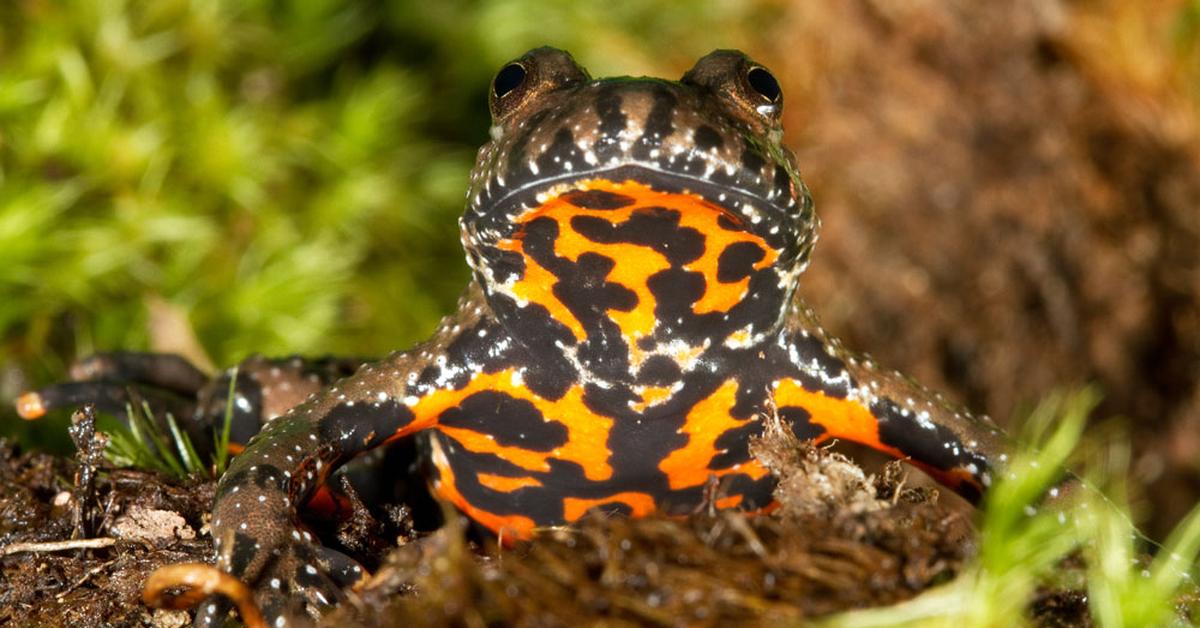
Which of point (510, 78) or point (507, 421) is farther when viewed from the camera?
point (507, 421)

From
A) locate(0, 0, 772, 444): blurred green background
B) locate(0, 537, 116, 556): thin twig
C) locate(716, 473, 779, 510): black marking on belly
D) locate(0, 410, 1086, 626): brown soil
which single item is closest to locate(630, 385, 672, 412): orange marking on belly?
locate(716, 473, 779, 510): black marking on belly

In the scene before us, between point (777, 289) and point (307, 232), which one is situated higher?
point (777, 289)

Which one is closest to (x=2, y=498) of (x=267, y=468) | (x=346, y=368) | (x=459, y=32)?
(x=267, y=468)

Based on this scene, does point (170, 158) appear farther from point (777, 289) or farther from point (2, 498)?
point (777, 289)

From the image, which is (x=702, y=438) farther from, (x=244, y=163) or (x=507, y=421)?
(x=244, y=163)

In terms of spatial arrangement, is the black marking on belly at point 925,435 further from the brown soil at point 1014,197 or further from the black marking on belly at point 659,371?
→ the brown soil at point 1014,197

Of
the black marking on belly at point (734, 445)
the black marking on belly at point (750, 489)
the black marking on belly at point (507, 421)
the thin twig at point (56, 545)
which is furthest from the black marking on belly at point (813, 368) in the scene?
the thin twig at point (56, 545)

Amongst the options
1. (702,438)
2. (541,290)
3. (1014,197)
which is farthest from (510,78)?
(1014,197)
